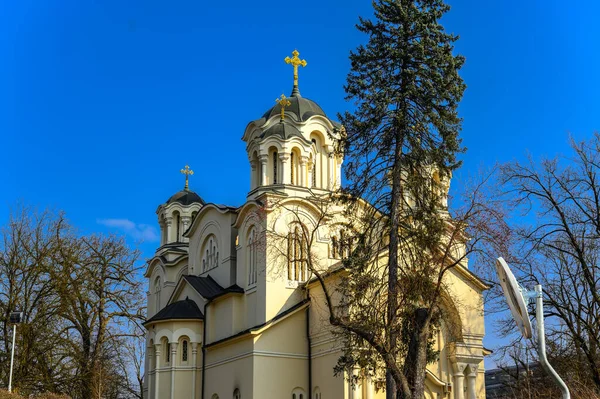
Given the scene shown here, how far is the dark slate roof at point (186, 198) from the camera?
39438 millimetres

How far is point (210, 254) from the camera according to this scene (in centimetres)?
3294

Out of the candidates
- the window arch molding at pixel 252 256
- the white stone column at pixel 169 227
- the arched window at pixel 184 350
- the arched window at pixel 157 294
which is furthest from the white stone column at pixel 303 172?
the arched window at pixel 157 294

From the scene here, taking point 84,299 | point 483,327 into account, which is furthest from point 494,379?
point 84,299

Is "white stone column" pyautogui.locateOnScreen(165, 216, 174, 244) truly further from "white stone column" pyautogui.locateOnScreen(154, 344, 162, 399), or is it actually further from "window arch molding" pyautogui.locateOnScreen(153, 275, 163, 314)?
"white stone column" pyautogui.locateOnScreen(154, 344, 162, 399)

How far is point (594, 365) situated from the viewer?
19.6 m

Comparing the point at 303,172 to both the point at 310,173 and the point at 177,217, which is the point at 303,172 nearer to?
the point at 310,173

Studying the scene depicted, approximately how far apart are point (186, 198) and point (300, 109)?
1000cm

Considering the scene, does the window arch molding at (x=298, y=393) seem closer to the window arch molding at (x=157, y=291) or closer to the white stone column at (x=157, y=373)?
the white stone column at (x=157, y=373)

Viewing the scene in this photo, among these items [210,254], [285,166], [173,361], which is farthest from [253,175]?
[173,361]

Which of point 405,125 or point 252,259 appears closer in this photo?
point 405,125

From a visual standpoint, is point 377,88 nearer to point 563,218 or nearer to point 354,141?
point 354,141

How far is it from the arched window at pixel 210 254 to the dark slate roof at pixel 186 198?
636cm

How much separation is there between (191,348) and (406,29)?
1723 cm

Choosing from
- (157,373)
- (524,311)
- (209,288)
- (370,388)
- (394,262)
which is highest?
(209,288)
